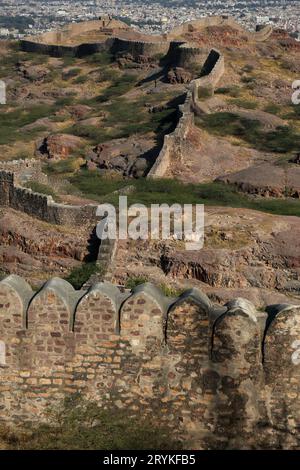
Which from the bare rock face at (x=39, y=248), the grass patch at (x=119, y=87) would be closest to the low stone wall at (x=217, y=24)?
the grass patch at (x=119, y=87)

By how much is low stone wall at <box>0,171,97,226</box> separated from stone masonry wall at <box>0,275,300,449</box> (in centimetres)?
1124

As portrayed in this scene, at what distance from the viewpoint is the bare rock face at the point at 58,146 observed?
3350cm

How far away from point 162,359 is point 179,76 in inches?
1425

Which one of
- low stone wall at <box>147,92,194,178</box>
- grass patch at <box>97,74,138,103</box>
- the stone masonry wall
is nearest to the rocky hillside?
grass patch at <box>97,74,138,103</box>

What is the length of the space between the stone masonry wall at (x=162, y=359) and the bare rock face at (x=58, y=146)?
Result: 25.8 metres

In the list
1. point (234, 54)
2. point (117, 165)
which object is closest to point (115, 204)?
point (117, 165)

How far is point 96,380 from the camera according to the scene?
25.3ft

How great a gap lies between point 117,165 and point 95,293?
73.1 ft

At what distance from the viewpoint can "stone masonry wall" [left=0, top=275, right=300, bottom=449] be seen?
7422 millimetres

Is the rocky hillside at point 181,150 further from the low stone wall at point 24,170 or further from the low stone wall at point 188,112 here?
the low stone wall at point 24,170

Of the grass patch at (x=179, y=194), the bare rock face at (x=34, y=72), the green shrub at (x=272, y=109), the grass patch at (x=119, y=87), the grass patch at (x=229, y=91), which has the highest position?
the grass patch at (x=179, y=194)

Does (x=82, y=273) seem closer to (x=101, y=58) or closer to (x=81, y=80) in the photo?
(x=81, y=80)

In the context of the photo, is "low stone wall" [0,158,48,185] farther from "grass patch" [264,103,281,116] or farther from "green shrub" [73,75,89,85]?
"green shrub" [73,75,89,85]

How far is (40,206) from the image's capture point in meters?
19.5
